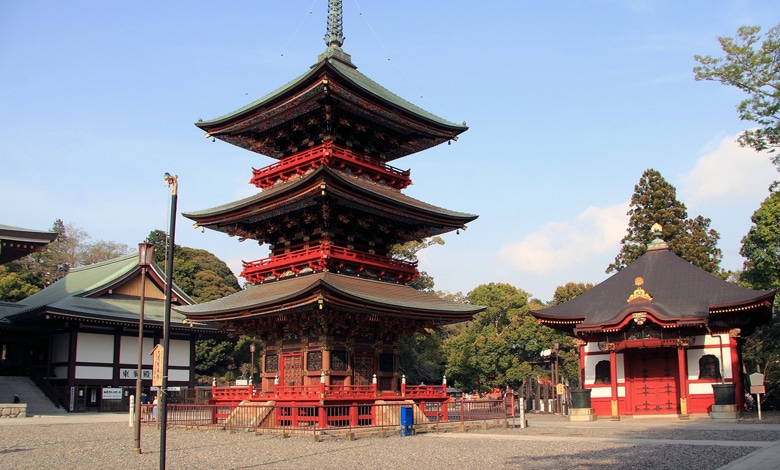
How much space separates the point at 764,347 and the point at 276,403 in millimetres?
31602

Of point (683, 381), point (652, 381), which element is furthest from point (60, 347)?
point (683, 381)

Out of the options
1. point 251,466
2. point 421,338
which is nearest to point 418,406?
point 251,466

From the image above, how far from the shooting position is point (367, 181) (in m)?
33.5

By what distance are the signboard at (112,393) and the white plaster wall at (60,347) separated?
306 cm

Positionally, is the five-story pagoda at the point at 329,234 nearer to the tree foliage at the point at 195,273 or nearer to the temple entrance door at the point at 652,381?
the temple entrance door at the point at 652,381

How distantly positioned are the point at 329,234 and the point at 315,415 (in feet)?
27.0

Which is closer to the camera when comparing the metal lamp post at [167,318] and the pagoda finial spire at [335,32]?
the metal lamp post at [167,318]

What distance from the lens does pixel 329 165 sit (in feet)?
105

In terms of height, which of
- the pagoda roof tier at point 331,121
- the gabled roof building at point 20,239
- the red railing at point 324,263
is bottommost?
the red railing at point 324,263

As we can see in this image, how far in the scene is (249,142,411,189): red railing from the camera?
31.9m

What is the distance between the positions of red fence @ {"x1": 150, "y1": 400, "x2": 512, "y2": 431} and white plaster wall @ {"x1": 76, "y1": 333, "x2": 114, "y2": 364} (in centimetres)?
1458

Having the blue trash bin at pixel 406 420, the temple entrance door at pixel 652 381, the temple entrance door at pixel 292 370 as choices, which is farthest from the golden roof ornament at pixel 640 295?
the temple entrance door at pixel 292 370

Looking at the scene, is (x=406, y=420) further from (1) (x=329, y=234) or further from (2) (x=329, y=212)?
(2) (x=329, y=212)

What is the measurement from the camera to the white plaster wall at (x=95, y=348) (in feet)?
138
